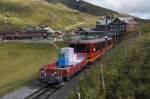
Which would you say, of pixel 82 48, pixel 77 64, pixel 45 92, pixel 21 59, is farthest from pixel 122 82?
pixel 21 59

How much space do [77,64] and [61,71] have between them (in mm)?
3887

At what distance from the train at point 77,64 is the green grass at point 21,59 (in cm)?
556

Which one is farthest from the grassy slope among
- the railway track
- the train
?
the train

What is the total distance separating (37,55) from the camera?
7619cm

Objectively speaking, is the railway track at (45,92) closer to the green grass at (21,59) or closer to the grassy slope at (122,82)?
the grassy slope at (122,82)

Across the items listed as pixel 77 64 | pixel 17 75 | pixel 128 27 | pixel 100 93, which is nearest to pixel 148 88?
pixel 100 93

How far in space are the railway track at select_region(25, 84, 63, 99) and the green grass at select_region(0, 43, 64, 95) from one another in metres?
6.49

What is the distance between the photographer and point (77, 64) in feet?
137

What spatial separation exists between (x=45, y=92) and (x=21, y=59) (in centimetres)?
3775

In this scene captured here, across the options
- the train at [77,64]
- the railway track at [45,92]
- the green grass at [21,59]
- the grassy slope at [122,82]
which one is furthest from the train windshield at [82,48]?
the grassy slope at [122,82]

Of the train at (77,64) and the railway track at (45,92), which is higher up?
the train at (77,64)

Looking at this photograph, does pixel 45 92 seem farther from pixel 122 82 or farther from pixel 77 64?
pixel 122 82

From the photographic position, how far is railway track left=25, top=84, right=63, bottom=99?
32250mm

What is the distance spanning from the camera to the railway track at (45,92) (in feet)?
106
